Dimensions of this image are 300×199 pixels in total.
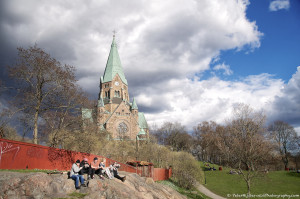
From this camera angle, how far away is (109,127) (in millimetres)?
58000

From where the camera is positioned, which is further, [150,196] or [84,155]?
[84,155]

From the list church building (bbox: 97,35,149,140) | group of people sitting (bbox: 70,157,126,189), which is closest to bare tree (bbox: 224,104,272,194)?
group of people sitting (bbox: 70,157,126,189)

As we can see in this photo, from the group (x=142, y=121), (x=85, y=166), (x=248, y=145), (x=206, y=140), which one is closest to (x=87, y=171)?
(x=85, y=166)

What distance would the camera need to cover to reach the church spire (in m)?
72.2

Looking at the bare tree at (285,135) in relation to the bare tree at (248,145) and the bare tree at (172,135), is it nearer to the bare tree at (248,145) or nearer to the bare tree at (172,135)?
the bare tree at (172,135)

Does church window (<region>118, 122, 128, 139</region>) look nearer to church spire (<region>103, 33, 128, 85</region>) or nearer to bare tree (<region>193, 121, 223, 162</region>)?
church spire (<region>103, 33, 128, 85</region>)

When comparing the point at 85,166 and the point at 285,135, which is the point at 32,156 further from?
the point at 285,135

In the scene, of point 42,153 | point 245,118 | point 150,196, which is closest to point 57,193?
point 150,196

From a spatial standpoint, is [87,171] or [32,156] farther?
[32,156]

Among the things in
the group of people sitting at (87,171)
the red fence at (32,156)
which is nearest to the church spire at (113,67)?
the red fence at (32,156)

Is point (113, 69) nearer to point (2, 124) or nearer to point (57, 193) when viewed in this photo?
point (2, 124)

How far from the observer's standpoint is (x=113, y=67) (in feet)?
241

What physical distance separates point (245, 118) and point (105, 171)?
58.2ft

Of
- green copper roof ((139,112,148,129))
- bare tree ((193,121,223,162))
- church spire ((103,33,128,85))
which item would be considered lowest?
bare tree ((193,121,223,162))
